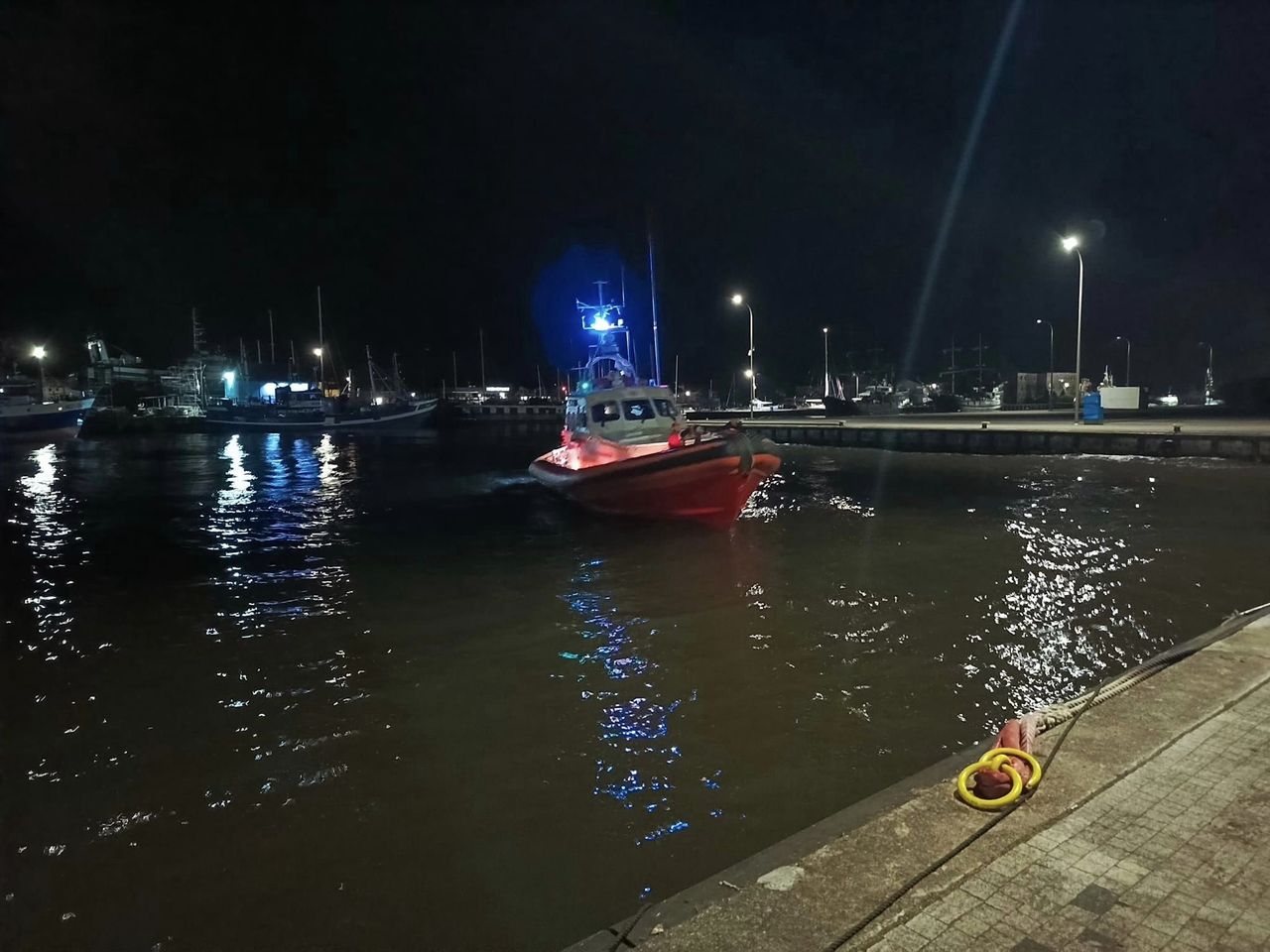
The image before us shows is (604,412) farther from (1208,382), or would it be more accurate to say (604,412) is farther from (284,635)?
(1208,382)

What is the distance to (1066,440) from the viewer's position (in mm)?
30141

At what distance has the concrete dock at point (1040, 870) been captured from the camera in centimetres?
286

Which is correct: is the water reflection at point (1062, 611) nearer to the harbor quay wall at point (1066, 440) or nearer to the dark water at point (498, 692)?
the dark water at point (498, 692)

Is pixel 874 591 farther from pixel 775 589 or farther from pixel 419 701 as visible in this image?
pixel 419 701

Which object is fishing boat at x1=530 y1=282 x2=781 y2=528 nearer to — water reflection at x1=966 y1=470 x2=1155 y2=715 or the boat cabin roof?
the boat cabin roof

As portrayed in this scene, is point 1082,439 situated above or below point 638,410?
below

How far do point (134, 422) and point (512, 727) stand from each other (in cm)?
7042

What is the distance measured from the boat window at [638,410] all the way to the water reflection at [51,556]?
1049cm

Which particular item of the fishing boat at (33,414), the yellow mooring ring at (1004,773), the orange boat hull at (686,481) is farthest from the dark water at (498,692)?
the fishing boat at (33,414)

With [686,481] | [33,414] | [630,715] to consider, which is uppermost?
[33,414]

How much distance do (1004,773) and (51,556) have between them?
16533mm

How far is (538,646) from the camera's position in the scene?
8656 mm

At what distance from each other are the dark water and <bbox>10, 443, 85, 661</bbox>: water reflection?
0.32 feet

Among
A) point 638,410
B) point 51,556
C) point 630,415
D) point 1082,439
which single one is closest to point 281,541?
point 51,556
